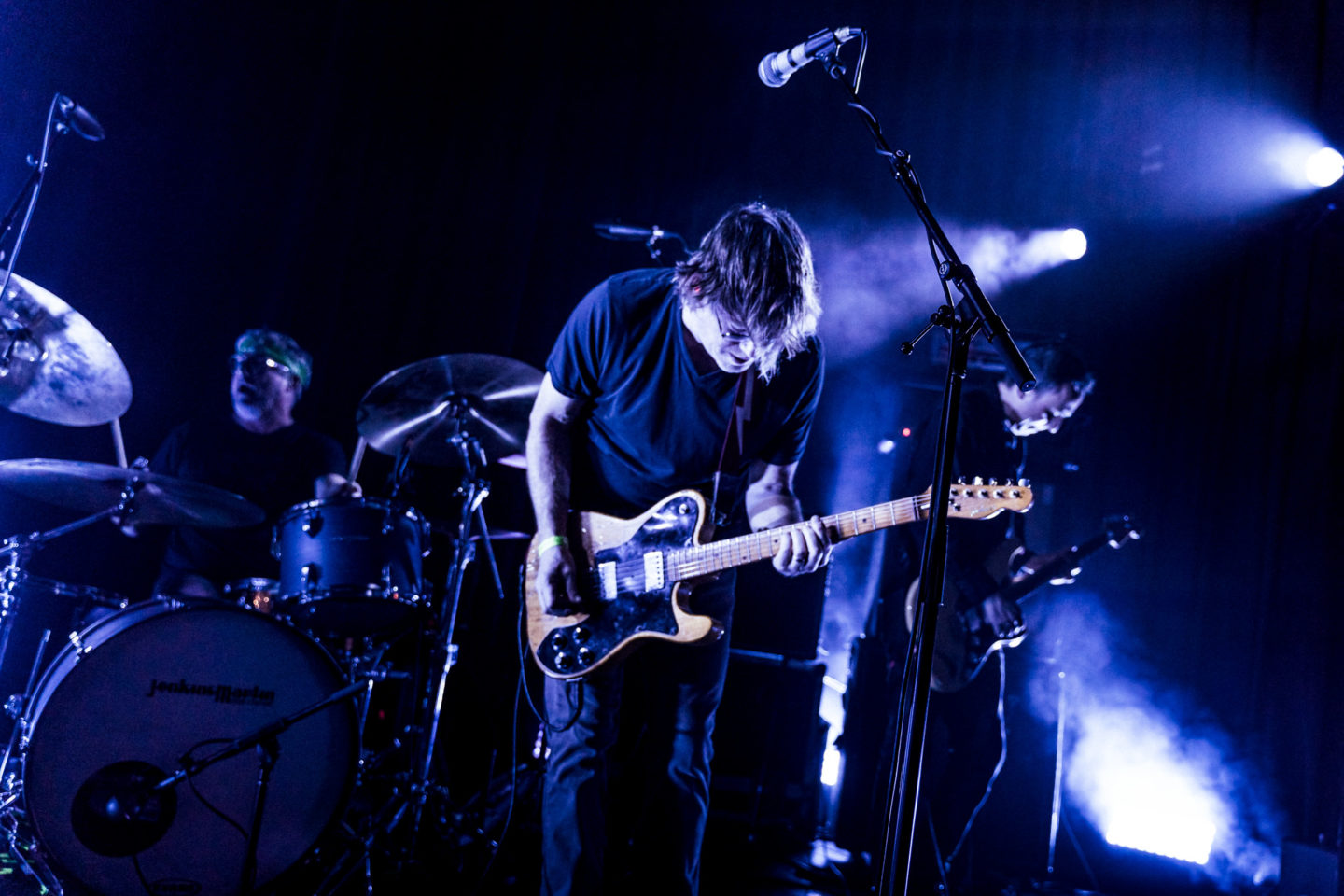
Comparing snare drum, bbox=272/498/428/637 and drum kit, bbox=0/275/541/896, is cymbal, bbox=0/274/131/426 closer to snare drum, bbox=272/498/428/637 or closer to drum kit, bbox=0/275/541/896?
drum kit, bbox=0/275/541/896

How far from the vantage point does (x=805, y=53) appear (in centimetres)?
260

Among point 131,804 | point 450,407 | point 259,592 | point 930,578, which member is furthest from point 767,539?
point 259,592

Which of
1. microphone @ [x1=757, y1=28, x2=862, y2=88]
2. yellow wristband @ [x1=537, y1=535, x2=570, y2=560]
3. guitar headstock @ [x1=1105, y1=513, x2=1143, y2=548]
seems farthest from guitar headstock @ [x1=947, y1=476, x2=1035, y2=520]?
guitar headstock @ [x1=1105, y1=513, x2=1143, y2=548]

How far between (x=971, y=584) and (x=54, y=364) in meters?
3.68

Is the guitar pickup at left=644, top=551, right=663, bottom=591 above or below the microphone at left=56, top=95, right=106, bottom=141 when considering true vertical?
below

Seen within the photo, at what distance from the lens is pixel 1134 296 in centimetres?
641

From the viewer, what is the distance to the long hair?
8.41ft

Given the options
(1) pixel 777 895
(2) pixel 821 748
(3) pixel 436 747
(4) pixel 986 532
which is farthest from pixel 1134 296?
(3) pixel 436 747

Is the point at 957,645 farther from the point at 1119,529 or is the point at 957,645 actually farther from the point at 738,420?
the point at 738,420

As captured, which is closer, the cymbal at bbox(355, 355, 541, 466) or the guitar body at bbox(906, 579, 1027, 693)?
the cymbal at bbox(355, 355, 541, 466)

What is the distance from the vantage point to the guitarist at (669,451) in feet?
8.41

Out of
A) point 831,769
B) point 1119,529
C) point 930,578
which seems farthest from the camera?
point 831,769

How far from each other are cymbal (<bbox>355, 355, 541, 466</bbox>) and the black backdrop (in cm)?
97

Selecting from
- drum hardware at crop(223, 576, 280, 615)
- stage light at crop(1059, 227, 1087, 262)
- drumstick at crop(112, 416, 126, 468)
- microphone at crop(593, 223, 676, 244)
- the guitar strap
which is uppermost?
stage light at crop(1059, 227, 1087, 262)
